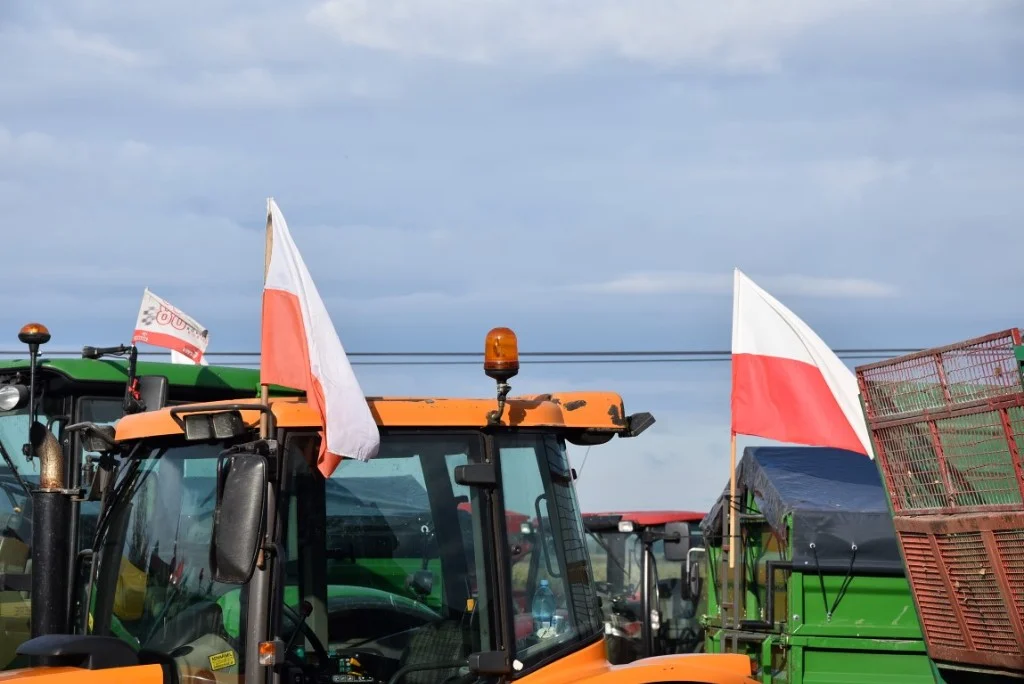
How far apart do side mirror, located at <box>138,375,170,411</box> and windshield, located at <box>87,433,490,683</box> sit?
156 centimetres

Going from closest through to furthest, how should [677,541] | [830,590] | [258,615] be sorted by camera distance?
[258,615]
[830,590]
[677,541]

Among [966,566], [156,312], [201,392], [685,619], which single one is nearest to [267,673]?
[966,566]

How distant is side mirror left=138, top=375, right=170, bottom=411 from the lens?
231 inches

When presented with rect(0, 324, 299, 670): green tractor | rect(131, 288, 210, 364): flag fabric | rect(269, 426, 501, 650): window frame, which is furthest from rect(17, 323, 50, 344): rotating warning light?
rect(269, 426, 501, 650): window frame

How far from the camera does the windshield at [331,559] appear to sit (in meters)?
4.07

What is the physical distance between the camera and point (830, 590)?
30.8 feet

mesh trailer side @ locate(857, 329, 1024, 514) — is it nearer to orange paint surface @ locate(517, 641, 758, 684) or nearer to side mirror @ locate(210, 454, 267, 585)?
orange paint surface @ locate(517, 641, 758, 684)

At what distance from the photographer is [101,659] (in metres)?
3.99

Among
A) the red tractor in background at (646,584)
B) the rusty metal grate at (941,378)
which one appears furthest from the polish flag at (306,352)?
the red tractor in background at (646,584)

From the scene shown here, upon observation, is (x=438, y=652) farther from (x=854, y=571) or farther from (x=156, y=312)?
(x=854, y=571)

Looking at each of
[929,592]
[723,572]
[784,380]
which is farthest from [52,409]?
[723,572]

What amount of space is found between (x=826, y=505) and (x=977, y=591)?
15.2ft

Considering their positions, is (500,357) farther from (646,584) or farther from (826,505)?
(646,584)

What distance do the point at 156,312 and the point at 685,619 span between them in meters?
8.75
